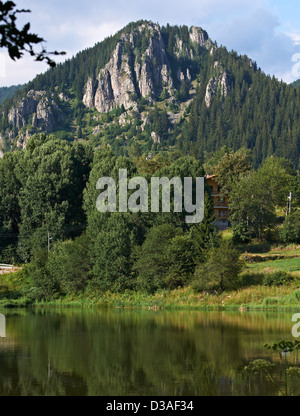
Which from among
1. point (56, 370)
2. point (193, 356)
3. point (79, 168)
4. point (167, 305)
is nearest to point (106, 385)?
point (56, 370)

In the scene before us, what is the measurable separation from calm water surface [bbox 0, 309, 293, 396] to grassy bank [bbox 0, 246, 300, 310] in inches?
133

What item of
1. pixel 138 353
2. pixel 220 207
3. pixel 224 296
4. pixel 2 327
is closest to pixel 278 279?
pixel 224 296

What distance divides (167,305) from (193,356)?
20.1 m

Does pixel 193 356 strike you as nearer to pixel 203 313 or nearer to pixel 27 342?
Answer: pixel 27 342

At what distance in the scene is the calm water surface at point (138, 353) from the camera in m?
18.2

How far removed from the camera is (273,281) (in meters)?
42.6

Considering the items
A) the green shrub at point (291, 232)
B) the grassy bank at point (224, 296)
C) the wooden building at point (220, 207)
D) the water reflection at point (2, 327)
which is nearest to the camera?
the water reflection at point (2, 327)

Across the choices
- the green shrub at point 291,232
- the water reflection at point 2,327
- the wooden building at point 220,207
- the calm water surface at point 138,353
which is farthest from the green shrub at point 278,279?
the wooden building at point 220,207

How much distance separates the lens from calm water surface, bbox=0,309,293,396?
18203mm

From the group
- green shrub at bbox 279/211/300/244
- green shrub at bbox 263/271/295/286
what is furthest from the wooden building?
green shrub at bbox 263/271/295/286

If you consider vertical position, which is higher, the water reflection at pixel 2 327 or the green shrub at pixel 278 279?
the green shrub at pixel 278 279

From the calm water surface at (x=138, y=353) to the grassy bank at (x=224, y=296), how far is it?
337cm

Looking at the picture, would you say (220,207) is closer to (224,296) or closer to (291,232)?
(291,232)

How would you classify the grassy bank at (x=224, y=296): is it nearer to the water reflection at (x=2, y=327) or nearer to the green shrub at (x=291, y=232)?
the green shrub at (x=291, y=232)
